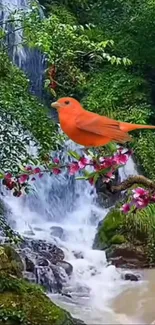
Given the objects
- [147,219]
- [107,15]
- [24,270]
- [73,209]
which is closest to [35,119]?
[24,270]

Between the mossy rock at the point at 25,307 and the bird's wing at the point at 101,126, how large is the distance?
2.17 metres

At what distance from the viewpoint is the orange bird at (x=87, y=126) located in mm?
911

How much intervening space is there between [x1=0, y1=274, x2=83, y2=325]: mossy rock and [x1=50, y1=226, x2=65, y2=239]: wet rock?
1.82 m

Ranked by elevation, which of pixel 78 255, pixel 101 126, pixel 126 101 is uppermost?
pixel 126 101

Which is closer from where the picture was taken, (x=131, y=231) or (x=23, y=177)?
(x=23, y=177)

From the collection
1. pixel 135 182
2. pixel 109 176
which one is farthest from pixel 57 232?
pixel 109 176

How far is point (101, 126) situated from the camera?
932 millimetres

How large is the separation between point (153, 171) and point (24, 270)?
2.20 meters

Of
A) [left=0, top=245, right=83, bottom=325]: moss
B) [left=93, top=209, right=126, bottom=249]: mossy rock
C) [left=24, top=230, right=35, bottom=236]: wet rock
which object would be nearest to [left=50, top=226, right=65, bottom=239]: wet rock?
[left=24, top=230, right=35, bottom=236]: wet rock

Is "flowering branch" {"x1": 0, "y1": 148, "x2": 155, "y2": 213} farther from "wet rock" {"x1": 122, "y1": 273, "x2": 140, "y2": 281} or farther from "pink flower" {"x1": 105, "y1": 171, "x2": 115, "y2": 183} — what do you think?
"wet rock" {"x1": 122, "y1": 273, "x2": 140, "y2": 281}

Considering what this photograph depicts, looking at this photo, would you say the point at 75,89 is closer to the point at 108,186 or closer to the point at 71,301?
the point at 71,301

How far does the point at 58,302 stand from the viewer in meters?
3.85

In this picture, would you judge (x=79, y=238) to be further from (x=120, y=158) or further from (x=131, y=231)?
(x=120, y=158)

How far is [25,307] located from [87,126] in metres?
2.26
